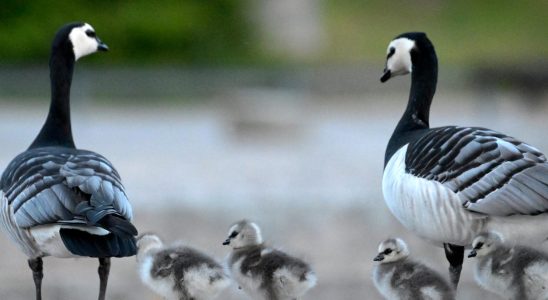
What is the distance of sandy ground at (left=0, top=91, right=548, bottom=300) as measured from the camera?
11.9 metres

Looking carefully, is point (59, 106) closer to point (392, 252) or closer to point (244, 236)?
point (244, 236)

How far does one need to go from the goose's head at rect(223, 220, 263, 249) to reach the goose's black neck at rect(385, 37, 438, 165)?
88cm

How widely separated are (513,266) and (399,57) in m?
1.63

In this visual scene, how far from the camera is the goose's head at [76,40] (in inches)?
316

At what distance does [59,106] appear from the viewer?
812cm

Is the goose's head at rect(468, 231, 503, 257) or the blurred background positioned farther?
the blurred background

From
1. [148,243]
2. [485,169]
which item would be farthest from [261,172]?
[485,169]

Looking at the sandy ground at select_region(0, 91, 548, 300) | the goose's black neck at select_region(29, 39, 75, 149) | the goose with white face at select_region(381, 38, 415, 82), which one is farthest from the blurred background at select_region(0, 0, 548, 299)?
the goose's black neck at select_region(29, 39, 75, 149)

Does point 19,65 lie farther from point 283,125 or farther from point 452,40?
point 452,40

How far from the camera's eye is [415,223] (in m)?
Result: 7.09

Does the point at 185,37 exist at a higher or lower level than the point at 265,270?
lower

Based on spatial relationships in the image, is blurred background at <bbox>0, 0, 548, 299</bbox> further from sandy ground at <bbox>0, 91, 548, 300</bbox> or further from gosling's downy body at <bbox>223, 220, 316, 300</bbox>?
gosling's downy body at <bbox>223, 220, 316, 300</bbox>

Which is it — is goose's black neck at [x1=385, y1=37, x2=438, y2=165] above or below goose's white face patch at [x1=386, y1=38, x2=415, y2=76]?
below

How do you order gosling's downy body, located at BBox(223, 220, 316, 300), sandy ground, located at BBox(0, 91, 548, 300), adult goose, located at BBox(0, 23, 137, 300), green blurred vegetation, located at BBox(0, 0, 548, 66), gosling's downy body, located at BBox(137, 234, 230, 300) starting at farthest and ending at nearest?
green blurred vegetation, located at BBox(0, 0, 548, 66), sandy ground, located at BBox(0, 91, 548, 300), gosling's downy body, located at BBox(223, 220, 316, 300), gosling's downy body, located at BBox(137, 234, 230, 300), adult goose, located at BBox(0, 23, 137, 300)
